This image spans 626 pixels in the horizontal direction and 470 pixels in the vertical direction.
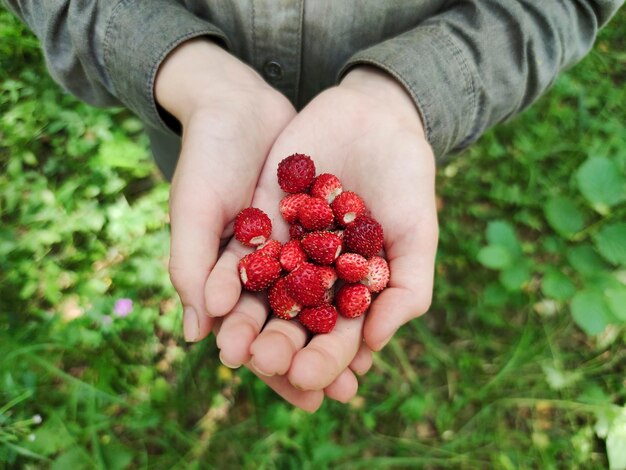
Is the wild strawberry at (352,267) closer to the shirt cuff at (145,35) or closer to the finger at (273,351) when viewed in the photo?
the finger at (273,351)

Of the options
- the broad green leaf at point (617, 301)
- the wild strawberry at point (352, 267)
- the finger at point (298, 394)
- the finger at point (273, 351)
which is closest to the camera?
the finger at point (273, 351)

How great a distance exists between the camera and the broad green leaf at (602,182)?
200 cm

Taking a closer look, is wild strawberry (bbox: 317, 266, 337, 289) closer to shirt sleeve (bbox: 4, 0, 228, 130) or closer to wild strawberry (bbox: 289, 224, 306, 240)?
wild strawberry (bbox: 289, 224, 306, 240)

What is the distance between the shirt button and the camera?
1663 millimetres

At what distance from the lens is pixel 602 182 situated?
79.6 inches

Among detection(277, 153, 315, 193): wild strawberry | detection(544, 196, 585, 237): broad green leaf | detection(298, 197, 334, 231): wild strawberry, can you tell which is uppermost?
detection(277, 153, 315, 193): wild strawberry

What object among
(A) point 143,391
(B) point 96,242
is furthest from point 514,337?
(B) point 96,242

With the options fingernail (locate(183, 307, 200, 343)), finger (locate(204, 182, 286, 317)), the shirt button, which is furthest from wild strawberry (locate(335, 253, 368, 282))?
the shirt button

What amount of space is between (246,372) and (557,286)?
3.80 feet

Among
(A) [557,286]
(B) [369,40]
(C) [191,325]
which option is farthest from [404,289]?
(A) [557,286]

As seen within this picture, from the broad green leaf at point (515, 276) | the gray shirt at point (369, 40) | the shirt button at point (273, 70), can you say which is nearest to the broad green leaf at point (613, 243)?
the broad green leaf at point (515, 276)

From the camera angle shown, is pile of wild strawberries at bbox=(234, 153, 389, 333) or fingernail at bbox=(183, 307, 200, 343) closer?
fingernail at bbox=(183, 307, 200, 343)

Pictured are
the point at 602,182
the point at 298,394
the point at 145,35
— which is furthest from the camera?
the point at 602,182

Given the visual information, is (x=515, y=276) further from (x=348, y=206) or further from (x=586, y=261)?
(x=348, y=206)
